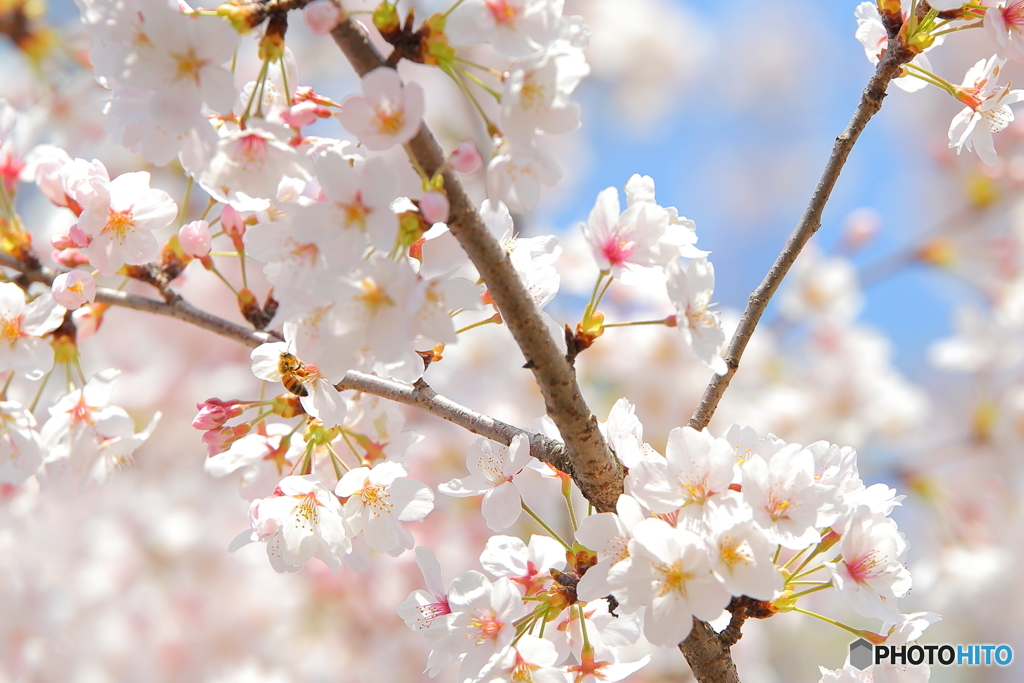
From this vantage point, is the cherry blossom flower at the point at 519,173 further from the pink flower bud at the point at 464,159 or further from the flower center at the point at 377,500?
the flower center at the point at 377,500

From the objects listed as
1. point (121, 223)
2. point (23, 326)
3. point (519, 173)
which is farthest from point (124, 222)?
point (519, 173)

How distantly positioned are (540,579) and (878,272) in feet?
8.10

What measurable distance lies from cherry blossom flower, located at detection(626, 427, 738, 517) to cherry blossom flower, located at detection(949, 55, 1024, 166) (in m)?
0.53

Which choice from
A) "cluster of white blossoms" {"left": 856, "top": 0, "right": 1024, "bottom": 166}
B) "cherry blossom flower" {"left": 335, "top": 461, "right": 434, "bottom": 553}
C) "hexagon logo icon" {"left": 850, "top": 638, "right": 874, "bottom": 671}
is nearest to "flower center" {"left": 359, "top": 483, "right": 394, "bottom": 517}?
"cherry blossom flower" {"left": 335, "top": 461, "right": 434, "bottom": 553}

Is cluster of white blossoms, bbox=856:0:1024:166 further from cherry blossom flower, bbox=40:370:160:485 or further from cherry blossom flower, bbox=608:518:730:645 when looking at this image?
cherry blossom flower, bbox=40:370:160:485

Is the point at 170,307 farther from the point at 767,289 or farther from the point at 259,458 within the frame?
the point at 767,289

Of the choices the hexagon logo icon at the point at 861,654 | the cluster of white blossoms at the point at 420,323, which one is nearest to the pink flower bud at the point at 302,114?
the cluster of white blossoms at the point at 420,323

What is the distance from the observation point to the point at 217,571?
Answer: 3.40 metres

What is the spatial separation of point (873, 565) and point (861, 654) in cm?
23

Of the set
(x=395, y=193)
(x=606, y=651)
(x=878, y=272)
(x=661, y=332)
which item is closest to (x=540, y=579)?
(x=606, y=651)

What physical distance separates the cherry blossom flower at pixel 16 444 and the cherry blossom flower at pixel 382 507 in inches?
17.8

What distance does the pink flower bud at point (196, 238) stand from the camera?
3.29ft

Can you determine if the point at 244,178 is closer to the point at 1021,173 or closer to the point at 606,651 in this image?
the point at 606,651

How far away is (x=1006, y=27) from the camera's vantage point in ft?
2.87
